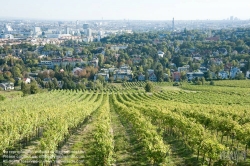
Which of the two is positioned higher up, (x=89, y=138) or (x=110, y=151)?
(x=110, y=151)

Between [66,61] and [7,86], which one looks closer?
[7,86]

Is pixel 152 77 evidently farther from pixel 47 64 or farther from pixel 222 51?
pixel 222 51

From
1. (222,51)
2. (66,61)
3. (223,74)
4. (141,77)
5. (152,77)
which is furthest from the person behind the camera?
(222,51)

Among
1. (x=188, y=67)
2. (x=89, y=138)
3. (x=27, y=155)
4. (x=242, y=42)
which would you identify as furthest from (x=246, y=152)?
(x=242, y=42)

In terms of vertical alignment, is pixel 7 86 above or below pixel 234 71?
below

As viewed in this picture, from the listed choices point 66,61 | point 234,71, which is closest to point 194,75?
point 234,71

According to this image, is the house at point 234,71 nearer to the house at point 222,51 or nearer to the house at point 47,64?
the house at point 222,51

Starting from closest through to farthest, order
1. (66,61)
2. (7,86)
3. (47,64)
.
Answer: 1. (7,86)
2. (47,64)
3. (66,61)

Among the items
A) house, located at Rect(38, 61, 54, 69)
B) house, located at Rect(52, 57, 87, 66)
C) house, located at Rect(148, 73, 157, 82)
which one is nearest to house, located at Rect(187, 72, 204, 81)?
house, located at Rect(148, 73, 157, 82)

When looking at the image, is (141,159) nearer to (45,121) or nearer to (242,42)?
(45,121)

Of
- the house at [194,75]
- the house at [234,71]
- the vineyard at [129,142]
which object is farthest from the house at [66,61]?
the vineyard at [129,142]

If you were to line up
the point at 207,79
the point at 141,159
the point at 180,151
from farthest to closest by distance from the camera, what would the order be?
1. the point at 207,79
2. the point at 180,151
3. the point at 141,159
